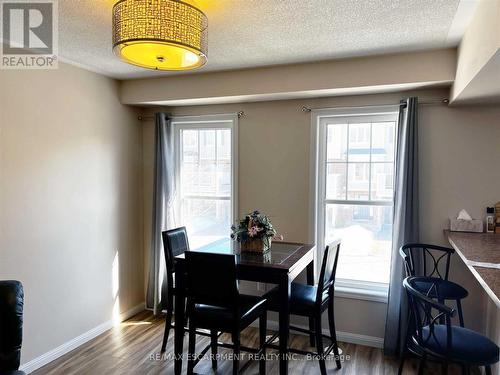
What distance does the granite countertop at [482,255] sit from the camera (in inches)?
65.9

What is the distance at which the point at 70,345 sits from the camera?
326 cm

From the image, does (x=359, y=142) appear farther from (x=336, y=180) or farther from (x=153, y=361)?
(x=153, y=361)

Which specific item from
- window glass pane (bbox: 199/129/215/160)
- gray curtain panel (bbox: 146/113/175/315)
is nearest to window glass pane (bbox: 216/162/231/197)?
window glass pane (bbox: 199/129/215/160)

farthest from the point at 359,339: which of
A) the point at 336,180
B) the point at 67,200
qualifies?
the point at 67,200

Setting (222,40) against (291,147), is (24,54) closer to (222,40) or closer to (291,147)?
(222,40)

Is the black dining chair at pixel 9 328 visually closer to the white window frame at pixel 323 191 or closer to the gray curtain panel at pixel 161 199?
the gray curtain panel at pixel 161 199

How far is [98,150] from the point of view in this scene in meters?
3.55

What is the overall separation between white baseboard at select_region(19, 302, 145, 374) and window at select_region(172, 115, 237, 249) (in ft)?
3.43

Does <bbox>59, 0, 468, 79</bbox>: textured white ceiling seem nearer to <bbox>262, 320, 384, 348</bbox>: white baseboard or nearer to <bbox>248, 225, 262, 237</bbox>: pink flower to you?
<bbox>248, 225, 262, 237</bbox>: pink flower

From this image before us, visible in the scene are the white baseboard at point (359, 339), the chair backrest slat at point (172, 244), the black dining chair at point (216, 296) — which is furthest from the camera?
the white baseboard at point (359, 339)

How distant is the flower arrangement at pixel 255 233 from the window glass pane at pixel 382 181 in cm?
110

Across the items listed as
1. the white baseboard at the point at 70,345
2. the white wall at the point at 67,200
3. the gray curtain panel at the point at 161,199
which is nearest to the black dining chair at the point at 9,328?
the white wall at the point at 67,200

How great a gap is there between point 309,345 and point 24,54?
133 inches

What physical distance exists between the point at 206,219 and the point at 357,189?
1.65 metres
